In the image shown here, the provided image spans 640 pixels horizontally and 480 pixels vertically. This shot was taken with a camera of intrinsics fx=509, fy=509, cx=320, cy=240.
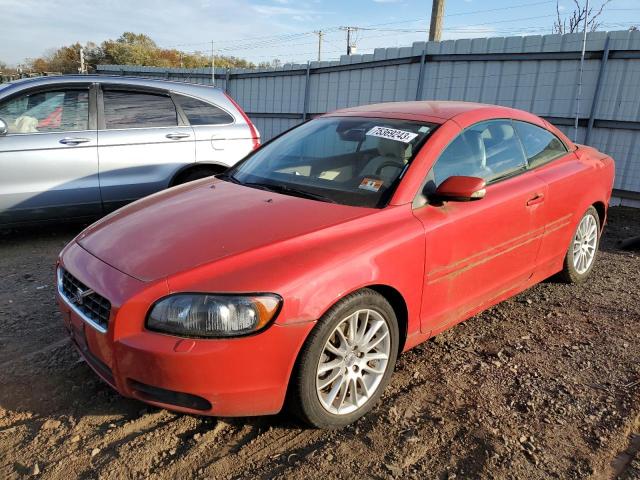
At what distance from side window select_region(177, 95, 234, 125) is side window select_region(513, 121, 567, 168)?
11.3 feet

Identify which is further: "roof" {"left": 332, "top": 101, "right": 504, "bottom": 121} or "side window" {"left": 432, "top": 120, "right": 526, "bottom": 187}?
"roof" {"left": 332, "top": 101, "right": 504, "bottom": 121}

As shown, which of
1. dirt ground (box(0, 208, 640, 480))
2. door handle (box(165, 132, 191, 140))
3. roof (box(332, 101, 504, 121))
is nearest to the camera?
dirt ground (box(0, 208, 640, 480))

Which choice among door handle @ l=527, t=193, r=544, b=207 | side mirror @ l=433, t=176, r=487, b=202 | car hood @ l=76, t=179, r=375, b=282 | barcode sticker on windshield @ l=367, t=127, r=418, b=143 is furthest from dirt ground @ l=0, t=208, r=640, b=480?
barcode sticker on windshield @ l=367, t=127, r=418, b=143

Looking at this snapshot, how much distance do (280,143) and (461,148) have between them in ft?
4.49

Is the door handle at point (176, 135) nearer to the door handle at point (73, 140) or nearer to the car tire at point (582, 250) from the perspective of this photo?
the door handle at point (73, 140)

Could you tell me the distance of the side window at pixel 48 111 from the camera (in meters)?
4.96

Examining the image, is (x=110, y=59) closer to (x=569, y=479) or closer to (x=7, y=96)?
(x=7, y=96)

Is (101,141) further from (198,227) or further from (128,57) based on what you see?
(128,57)

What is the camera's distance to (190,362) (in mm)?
2139

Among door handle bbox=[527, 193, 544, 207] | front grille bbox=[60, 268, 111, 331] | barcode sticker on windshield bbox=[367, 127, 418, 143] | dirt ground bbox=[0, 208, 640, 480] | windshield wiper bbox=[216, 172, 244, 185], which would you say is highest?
barcode sticker on windshield bbox=[367, 127, 418, 143]

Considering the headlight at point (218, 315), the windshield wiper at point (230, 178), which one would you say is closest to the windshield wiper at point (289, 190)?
the windshield wiper at point (230, 178)

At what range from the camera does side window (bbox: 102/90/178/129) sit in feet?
17.7

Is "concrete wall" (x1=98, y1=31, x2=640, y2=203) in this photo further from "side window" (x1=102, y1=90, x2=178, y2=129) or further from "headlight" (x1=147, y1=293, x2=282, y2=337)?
"headlight" (x1=147, y1=293, x2=282, y2=337)

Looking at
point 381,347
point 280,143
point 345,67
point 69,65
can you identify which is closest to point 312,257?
point 381,347
